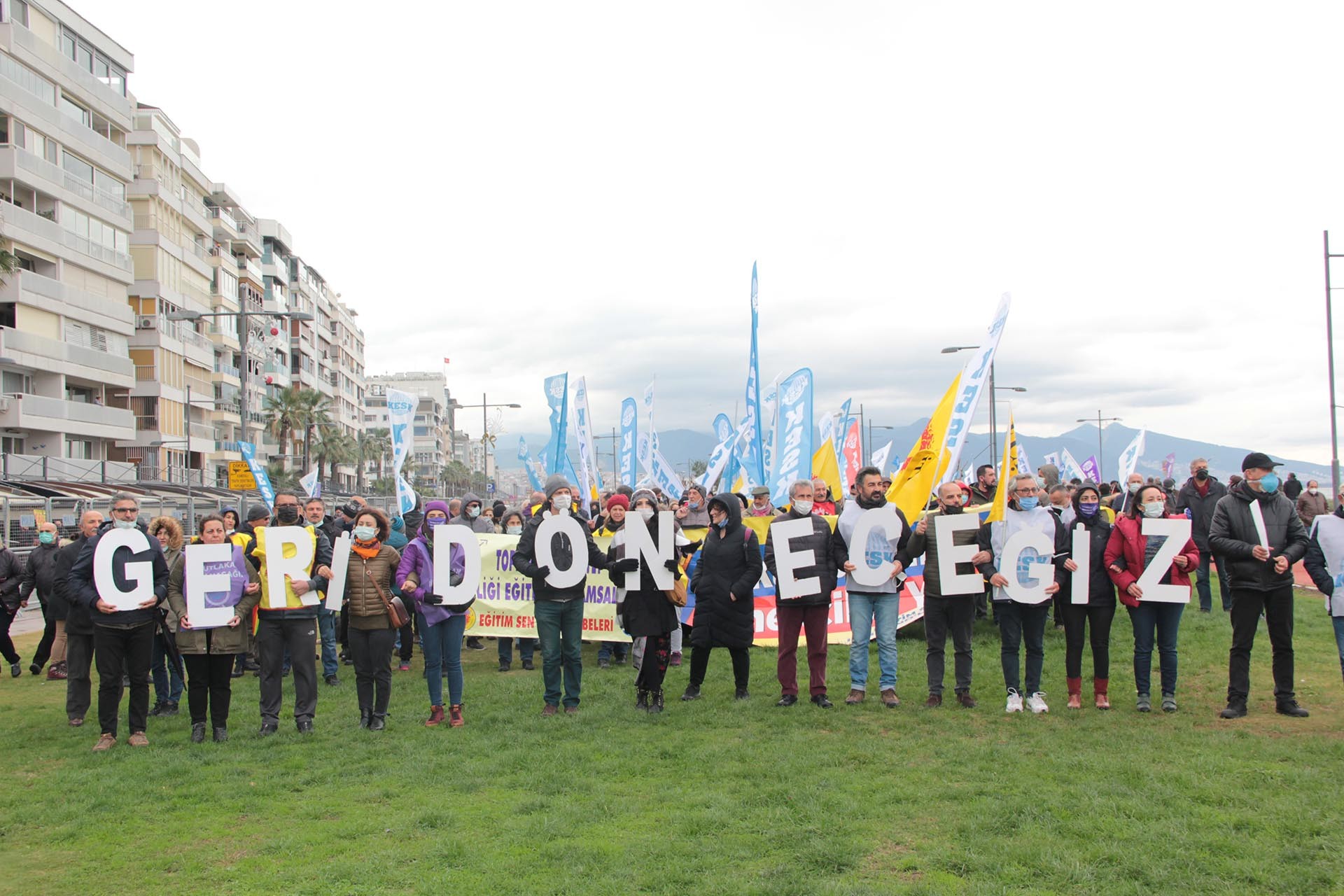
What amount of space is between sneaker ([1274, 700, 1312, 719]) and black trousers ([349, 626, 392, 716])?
8394 millimetres

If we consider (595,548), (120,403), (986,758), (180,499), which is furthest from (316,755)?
(120,403)

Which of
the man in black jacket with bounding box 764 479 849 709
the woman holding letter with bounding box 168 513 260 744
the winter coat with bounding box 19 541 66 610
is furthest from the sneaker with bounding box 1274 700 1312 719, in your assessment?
the winter coat with bounding box 19 541 66 610

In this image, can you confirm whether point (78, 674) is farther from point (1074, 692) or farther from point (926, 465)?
point (1074, 692)

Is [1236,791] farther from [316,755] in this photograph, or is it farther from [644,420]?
[644,420]

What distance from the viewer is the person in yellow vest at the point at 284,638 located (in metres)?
9.53

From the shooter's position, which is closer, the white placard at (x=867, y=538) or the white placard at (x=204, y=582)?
the white placard at (x=204, y=582)

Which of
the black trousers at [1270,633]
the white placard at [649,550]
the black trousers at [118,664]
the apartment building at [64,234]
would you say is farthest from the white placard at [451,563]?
the apartment building at [64,234]

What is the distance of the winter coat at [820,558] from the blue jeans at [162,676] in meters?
6.85

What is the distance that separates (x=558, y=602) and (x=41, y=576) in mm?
7460

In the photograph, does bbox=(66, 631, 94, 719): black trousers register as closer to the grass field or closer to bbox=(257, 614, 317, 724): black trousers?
the grass field

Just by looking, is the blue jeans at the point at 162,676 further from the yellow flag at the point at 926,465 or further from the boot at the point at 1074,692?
the boot at the point at 1074,692

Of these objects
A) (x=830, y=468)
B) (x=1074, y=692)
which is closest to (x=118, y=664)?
(x=1074, y=692)

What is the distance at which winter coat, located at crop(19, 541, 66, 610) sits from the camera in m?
12.8

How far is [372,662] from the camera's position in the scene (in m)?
9.73
